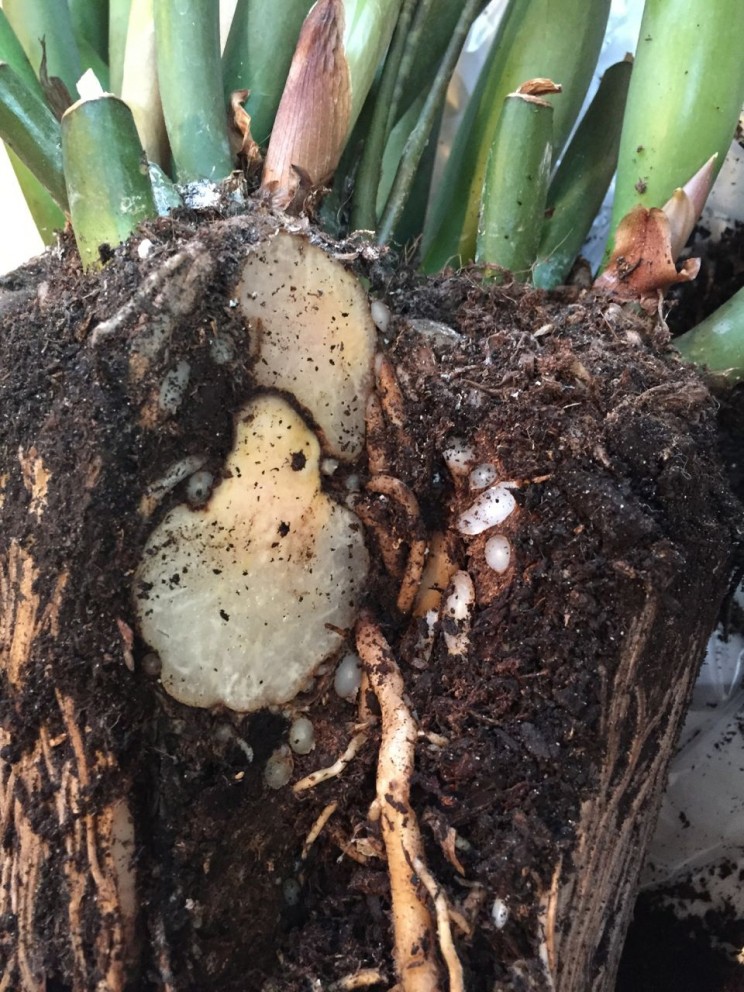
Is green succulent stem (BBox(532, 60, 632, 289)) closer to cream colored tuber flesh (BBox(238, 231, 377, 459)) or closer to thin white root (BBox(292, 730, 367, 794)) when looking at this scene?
cream colored tuber flesh (BBox(238, 231, 377, 459))

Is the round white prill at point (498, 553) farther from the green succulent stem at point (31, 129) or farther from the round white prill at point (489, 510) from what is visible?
the green succulent stem at point (31, 129)

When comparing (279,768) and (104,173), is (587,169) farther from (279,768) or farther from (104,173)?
(279,768)

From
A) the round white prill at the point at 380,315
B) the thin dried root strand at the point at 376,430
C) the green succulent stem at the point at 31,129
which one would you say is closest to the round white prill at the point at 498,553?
the thin dried root strand at the point at 376,430

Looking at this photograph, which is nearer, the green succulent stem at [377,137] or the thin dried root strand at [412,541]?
the thin dried root strand at [412,541]

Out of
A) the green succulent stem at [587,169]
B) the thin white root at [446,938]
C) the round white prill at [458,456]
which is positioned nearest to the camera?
the thin white root at [446,938]

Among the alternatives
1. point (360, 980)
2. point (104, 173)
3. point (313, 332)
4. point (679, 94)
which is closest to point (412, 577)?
point (313, 332)

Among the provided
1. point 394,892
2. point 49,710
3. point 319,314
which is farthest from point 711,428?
point 49,710

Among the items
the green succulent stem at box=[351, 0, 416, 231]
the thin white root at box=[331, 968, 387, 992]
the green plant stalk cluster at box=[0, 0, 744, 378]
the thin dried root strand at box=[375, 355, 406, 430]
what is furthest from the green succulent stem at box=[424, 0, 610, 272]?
the thin white root at box=[331, 968, 387, 992]
